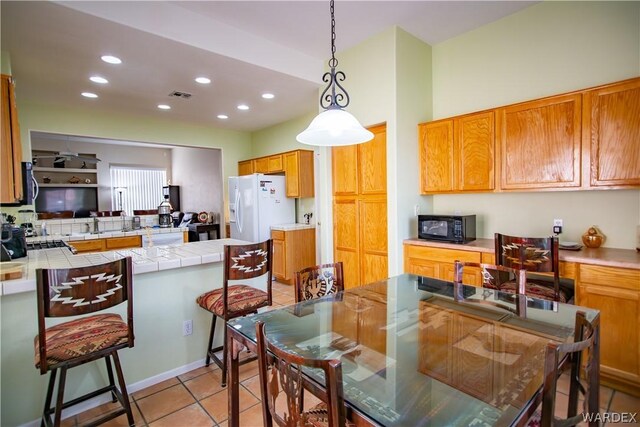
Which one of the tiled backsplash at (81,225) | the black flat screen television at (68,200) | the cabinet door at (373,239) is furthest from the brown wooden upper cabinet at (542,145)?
the black flat screen television at (68,200)

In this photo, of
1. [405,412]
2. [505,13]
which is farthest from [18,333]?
[505,13]

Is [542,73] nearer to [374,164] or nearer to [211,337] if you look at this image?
[374,164]

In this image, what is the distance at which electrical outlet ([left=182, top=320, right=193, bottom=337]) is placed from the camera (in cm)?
247

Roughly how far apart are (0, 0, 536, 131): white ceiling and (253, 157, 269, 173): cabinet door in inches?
63.9

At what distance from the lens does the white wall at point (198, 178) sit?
24.0 feet

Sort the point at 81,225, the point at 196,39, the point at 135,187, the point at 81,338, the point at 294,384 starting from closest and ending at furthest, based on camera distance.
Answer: the point at 294,384, the point at 81,338, the point at 196,39, the point at 81,225, the point at 135,187

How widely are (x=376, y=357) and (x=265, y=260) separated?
1227mm

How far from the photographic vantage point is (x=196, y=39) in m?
2.79

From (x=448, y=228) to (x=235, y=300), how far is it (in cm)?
202

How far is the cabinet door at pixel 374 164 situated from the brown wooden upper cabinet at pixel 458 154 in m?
0.41

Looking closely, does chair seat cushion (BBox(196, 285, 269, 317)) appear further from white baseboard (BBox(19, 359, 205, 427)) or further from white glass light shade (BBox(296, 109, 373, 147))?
white glass light shade (BBox(296, 109, 373, 147))

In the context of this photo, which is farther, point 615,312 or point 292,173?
point 292,173

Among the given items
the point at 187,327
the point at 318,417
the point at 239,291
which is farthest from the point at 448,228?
the point at 187,327

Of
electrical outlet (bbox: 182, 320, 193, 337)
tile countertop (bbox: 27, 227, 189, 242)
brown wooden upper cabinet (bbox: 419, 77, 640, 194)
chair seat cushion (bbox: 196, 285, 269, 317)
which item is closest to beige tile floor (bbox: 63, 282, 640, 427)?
electrical outlet (bbox: 182, 320, 193, 337)
